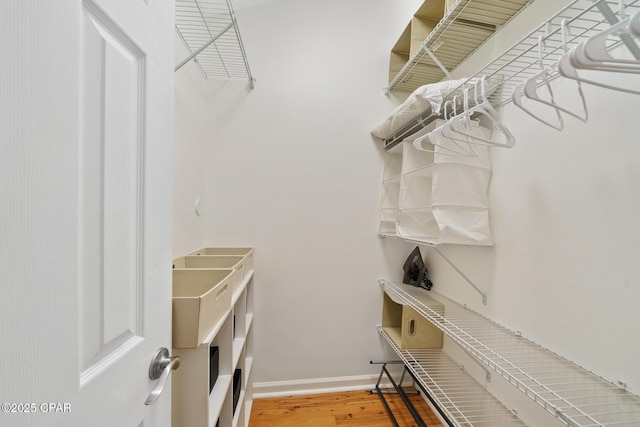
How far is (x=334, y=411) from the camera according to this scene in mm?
1730

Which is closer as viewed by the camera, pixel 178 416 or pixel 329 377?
pixel 178 416

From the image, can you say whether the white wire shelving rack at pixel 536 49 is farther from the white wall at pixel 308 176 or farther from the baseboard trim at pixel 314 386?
the baseboard trim at pixel 314 386

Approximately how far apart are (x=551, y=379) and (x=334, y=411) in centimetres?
130

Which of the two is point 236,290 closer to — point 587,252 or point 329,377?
point 329,377

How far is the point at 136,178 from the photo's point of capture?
563 millimetres

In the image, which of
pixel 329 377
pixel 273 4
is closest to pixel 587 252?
pixel 329 377

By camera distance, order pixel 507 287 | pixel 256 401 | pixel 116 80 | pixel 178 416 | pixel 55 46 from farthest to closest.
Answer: pixel 256 401 < pixel 507 287 < pixel 178 416 < pixel 116 80 < pixel 55 46

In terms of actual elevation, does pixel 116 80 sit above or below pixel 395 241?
above

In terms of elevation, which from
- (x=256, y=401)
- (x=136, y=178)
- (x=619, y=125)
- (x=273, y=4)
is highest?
(x=273, y=4)

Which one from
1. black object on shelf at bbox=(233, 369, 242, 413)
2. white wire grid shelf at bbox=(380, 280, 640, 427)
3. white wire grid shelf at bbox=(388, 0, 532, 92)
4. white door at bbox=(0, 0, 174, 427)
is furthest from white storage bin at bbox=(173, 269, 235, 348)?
white wire grid shelf at bbox=(388, 0, 532, 92)

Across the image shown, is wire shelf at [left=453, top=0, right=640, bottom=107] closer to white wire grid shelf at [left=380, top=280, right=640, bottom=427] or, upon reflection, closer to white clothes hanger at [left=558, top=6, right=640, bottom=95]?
white clothes hanger at [left=558, top=6, right=640, bottom=95]

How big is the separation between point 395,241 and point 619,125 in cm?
137

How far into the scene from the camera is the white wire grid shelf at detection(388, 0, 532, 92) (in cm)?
117

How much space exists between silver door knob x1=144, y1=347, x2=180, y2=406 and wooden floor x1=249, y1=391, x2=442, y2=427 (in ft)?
4.38
